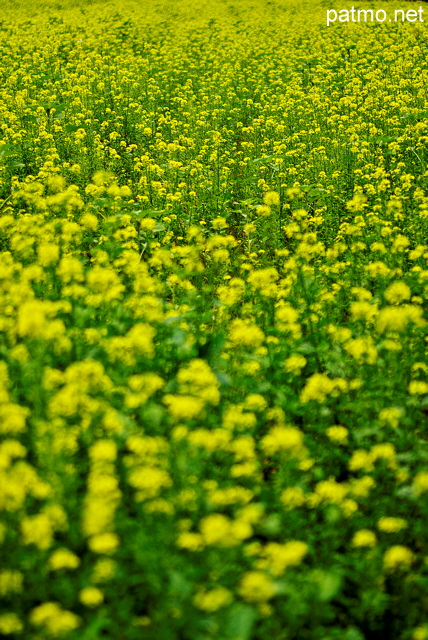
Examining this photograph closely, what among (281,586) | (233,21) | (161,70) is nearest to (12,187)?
(281,586)

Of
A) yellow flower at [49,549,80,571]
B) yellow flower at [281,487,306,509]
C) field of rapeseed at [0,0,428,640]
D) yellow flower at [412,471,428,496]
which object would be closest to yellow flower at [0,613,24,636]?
field of rapeseed at [0,0,428,640]

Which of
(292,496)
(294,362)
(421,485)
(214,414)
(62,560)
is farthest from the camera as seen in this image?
(294,362)

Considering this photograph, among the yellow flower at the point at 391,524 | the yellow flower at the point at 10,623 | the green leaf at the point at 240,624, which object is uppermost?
the green leaf at the point at 240,624

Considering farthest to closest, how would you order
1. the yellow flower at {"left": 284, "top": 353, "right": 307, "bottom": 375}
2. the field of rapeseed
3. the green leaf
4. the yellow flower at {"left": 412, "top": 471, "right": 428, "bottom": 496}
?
the yellow flower at {"left": 284, "top": 353, "right": 307, "bottom": 375}
the yellow flower at {"left": 412, "top": 471, "right": 428, "bottom": 496}
the field of rapeseed
the green leaf

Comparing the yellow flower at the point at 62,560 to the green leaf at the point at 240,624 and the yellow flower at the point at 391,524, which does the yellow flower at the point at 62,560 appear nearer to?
the green leaf at the point at 240,624

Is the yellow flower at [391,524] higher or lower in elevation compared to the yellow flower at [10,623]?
higher

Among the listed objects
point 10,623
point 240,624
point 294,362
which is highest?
point 294,362

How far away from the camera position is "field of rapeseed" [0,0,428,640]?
77.9 inches

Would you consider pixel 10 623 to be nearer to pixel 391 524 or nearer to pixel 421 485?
pixel 391 524

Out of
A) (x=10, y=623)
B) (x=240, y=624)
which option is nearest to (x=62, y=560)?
(x=10, y=623)

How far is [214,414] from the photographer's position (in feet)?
9.93

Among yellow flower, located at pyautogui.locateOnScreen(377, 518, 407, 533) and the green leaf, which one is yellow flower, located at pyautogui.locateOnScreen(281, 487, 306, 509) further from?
the green leaf

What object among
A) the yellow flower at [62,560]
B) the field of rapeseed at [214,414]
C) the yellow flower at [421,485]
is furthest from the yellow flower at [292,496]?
the yellow flower at [62,560]

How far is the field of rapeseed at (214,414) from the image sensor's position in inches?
77.9
